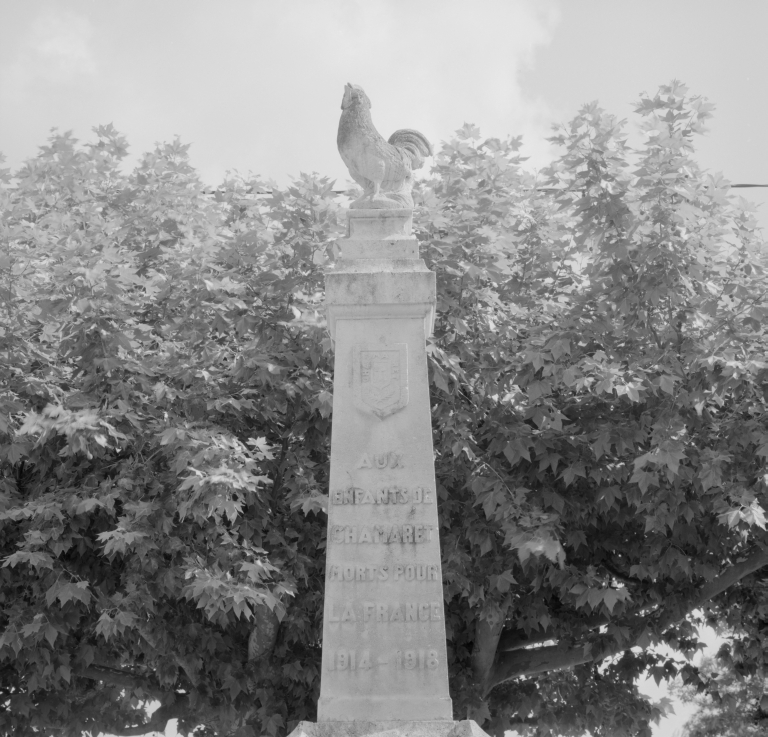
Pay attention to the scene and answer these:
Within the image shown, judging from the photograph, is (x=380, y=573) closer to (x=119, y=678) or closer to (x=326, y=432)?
(x=326, y=432)

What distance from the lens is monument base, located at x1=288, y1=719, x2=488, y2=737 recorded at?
6.95m

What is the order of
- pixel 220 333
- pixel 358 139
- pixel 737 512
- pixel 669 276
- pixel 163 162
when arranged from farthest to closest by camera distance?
1. pixel 163 162
2. pixel 220 333
3. pixel 669 276
4. pixel 737 512
5. pixel 358 139

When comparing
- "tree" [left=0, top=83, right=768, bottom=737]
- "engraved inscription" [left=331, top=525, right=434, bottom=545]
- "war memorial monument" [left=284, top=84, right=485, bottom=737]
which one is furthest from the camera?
"tree" [left=0, top=83, right=768, bottom=737]

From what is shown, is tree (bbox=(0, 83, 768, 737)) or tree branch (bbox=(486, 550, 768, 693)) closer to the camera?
tree (bbox=(0, 83, 768, 737))

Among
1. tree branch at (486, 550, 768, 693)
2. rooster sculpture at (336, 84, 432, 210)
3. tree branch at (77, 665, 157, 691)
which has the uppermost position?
rooster sculpture at (336, 84, 432, 210)

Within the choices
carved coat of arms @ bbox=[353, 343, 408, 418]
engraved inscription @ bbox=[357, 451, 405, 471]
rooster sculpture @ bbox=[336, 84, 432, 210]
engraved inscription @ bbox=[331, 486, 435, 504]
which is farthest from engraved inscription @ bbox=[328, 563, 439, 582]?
rooster sculpture @ bbox=[336, 84, 432, 210]

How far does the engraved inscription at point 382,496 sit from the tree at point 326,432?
2.19 m

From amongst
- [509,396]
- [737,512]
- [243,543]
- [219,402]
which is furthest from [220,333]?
[737,512]

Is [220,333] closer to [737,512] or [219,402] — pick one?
[219,402]

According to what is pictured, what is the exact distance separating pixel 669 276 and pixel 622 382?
4.03 ft

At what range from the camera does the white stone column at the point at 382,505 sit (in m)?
7.29

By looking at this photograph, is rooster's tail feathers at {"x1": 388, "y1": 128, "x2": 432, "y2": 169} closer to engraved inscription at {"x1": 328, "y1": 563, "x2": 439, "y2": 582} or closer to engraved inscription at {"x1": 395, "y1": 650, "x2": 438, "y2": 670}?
engraved inscription at {"x1": 328, "y1": 563, "x2": 439, "y2": 582}

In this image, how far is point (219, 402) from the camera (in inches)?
416

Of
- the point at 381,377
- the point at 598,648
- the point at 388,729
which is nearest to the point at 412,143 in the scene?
the point at 381,377
